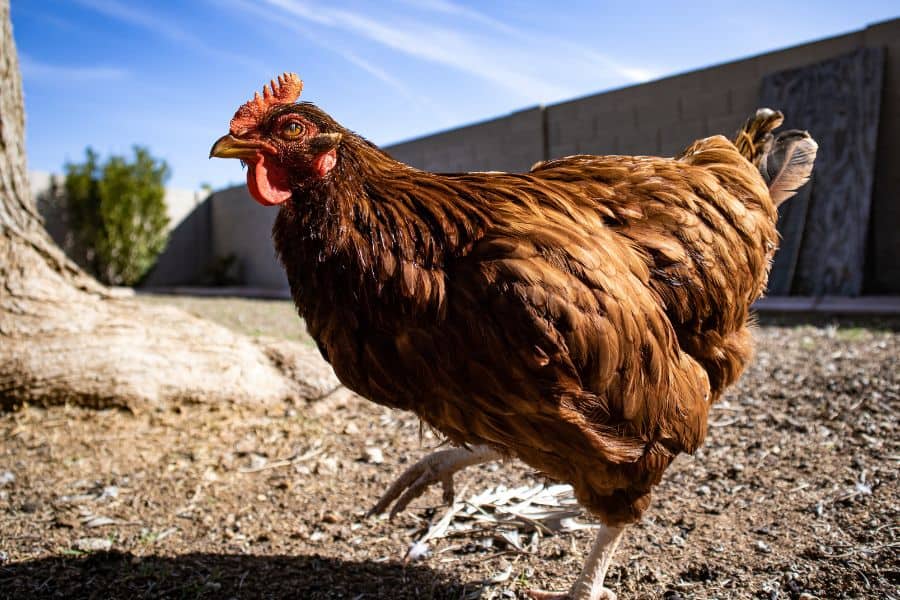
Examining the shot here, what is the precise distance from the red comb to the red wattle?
0.37 ft

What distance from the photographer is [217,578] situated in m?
2.06

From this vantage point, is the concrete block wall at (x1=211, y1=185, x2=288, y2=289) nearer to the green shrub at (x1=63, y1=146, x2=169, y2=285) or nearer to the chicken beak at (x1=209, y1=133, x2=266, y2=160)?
the green shrub at (x1=63, y1=146, x2=169, y2=285)

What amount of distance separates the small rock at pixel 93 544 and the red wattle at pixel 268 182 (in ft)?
5.32

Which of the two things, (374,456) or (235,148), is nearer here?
(235,148)

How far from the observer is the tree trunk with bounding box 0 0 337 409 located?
3.18m

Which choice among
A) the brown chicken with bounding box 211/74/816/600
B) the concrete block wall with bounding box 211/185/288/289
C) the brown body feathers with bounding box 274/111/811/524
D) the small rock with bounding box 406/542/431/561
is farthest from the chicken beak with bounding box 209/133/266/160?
the concrete block wall with bounding box 211/185/288/289

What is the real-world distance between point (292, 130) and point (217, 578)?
1584mm

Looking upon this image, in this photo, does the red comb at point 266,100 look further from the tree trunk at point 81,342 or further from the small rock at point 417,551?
the tree trunk at point 81,342

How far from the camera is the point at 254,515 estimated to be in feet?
8.39

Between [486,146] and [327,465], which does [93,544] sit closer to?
[327,465]

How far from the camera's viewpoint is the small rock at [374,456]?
122 inches

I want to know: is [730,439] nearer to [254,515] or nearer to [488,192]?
[488,192]

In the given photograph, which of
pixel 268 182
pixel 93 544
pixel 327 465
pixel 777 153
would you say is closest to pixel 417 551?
pixel 327 465

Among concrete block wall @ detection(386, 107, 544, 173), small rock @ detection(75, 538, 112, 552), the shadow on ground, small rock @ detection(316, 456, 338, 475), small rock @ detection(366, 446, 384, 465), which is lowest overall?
small rock @ detection(75, 538, 112, 552)
